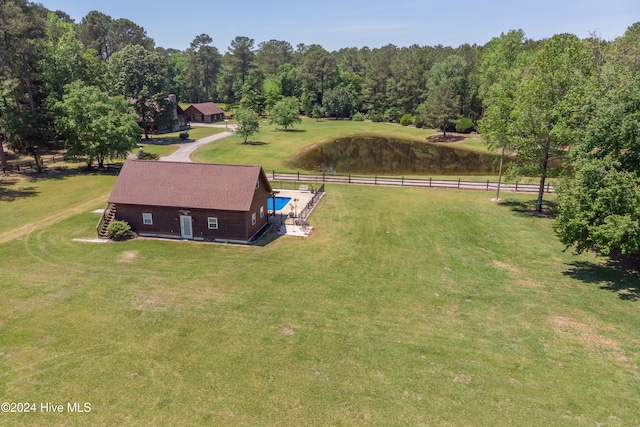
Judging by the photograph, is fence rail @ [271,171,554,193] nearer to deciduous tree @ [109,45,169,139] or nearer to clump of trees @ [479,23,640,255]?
clump of trees @ [479,23,640,255]

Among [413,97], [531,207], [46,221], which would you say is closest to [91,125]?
[46,221]

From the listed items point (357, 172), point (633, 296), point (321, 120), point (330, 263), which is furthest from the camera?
point (321, 120)

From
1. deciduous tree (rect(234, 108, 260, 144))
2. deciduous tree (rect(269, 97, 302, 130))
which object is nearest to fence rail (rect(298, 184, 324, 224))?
deciduous tree (rect(234, 108, 260, 144))

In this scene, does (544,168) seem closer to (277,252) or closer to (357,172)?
(277,252)

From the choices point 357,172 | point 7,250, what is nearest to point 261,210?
point 7,250

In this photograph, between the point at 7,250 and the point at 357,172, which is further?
the point at 357,172

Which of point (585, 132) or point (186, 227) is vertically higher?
point (585, 132)

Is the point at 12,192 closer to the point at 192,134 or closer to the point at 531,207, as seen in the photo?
the point at 192,134
